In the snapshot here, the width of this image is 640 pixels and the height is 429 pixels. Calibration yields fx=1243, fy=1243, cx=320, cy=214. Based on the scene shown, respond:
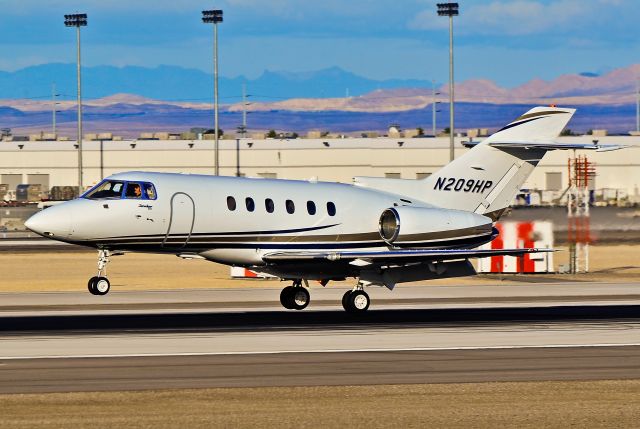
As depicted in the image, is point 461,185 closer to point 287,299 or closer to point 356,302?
point 356,302

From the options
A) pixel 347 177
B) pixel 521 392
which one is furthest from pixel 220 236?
pixel 347 177

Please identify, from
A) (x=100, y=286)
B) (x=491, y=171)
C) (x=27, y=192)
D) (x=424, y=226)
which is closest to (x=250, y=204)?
(x=100, y=286)

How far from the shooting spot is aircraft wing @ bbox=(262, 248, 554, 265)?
3297 centimetres

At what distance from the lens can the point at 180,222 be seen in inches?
1298

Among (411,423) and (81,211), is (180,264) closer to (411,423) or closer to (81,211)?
(81,211)

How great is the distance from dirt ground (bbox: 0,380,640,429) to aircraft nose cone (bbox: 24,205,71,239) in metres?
12.9

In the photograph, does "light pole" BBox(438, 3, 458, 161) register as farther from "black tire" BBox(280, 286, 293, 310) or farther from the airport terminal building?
"black tire" BBox(280, 286, 293, 310)

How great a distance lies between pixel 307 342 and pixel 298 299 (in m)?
9.20

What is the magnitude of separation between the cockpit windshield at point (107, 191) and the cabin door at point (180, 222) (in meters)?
1.44

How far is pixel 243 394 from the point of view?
19172mm

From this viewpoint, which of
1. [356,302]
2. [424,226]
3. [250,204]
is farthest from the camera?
[424,226]

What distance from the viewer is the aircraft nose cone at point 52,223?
31469mm

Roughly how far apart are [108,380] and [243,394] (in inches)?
108

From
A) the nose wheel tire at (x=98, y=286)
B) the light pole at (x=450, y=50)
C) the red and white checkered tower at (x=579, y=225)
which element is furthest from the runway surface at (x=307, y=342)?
the light pole at (x=450, y=50)
